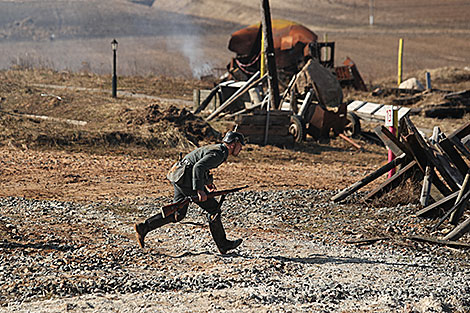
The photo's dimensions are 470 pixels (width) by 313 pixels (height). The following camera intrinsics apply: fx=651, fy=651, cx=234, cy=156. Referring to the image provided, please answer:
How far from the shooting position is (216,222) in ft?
24.2

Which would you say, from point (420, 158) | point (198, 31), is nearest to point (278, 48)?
point (420, 158)

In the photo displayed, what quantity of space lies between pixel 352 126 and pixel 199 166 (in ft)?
38.7

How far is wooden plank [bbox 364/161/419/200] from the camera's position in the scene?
30.6ft

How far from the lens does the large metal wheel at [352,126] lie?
1808 cm

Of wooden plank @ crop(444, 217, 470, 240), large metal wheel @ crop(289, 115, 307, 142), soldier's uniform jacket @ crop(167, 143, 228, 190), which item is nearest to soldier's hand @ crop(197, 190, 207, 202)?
soldier's uniform jacket @ crop(167, 143, 228, 190)

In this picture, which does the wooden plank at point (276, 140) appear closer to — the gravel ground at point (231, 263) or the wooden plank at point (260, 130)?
the wooden plank at point (260, 130)

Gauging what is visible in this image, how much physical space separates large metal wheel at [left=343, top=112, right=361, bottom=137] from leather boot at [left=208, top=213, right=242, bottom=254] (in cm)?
1121

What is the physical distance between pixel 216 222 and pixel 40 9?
9288cm

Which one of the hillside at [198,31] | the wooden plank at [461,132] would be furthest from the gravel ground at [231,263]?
the hillside at [198,31]

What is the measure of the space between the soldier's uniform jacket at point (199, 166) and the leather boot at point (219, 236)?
17.7 inches

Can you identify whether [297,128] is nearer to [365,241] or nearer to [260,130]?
[260,130]

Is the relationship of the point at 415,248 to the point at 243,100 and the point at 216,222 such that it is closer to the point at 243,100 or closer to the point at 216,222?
the point at 216,222

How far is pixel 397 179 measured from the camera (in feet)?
30.9

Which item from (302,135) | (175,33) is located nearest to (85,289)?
(302,135)
